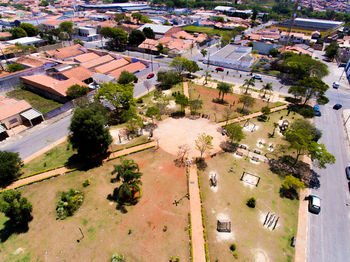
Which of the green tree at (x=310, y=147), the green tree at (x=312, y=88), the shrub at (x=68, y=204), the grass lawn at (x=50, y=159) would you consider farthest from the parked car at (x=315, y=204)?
the grass lawn at (x=50, y=159)

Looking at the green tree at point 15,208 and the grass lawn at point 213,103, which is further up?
the green tree at point 15,208

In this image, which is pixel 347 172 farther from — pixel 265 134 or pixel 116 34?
pixel 116 34

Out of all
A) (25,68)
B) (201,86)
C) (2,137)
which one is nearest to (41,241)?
(2,137)

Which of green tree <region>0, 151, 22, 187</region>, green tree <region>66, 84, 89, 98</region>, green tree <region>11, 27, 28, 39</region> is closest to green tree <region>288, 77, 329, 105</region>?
green tree <region>66, 84, 89, 98</region>

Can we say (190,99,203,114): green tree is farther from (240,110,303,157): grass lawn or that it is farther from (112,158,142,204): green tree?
(112,158,142,204): green tree

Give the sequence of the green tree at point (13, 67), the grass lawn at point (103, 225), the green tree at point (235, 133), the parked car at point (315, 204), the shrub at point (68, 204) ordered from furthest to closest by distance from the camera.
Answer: the green tree at point (13, 67) < the green tree at point (235, 133) < the parked car at point (315, 204) < the shrub at point (68, 204) < the grass lawn at point (103, 225)

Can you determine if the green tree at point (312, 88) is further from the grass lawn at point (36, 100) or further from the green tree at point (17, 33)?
the green tree at point (17, 33)
